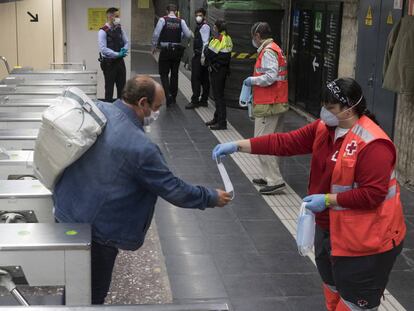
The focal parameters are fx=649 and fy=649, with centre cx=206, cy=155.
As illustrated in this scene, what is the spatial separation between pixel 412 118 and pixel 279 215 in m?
1.86

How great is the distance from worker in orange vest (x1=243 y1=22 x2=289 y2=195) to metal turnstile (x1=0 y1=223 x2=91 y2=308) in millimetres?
3948

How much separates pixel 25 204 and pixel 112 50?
7.11m

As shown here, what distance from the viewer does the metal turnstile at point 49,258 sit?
2.69m

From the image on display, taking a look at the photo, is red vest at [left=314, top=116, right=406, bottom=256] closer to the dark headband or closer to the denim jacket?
the dark headband

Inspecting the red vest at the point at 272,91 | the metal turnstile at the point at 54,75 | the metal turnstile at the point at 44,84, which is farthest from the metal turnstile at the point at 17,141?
the metal turnstile at the point at 54,75

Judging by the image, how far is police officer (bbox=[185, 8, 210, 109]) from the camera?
10.9 metres

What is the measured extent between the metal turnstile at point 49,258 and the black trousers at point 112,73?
774cm

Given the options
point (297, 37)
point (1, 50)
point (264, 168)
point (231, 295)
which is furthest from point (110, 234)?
point (297, 37)

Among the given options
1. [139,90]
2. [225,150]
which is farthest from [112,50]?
[139,90]

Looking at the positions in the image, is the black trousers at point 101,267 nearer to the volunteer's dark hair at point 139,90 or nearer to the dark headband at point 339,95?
the volunteer's dark hair at point 139,90

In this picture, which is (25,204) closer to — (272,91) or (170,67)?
(272,91)

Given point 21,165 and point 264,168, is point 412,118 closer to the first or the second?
point 264,168

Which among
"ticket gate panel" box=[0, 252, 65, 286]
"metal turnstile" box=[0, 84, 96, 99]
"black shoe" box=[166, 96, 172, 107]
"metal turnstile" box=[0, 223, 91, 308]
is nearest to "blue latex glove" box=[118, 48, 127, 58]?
"black shoe" box=[166, 96, 172, 107]

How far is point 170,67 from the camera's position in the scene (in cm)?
1141
